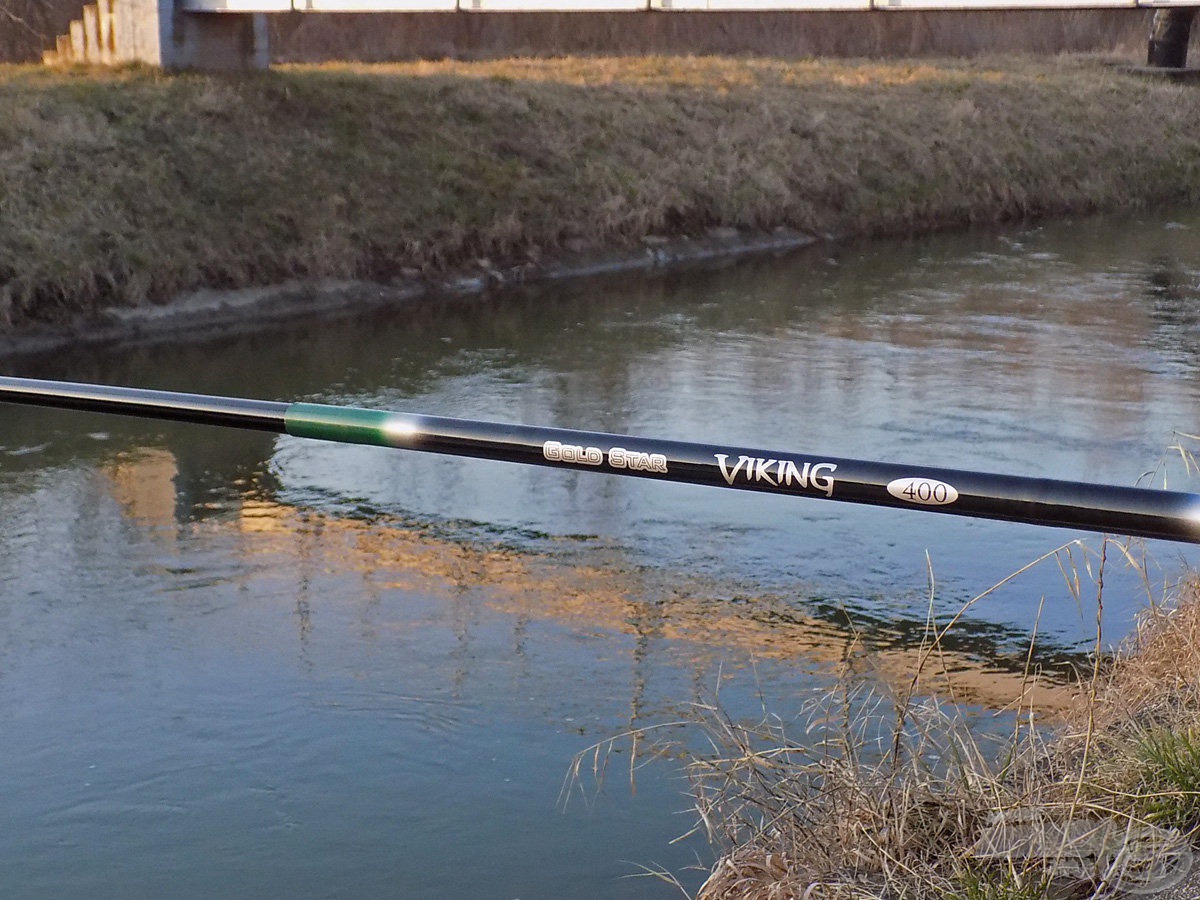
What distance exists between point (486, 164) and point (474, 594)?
38.0ft

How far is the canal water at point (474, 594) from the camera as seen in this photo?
4.64 meters

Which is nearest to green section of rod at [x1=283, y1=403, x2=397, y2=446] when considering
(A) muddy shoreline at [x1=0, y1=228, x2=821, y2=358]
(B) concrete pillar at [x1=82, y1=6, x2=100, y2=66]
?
(A) muddy shoreline at [x1=0, y1=228, x2=821, y2=358]

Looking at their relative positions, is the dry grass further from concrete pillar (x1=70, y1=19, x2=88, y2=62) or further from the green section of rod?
concrete pillar (x1=70, y1=19, x2=88, y2=62)

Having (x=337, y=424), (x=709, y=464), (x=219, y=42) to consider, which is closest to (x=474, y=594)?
(x=337, y=424)

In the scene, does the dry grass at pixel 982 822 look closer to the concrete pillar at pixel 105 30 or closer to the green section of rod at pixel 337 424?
Result: the green section of rod at pixel 337 424

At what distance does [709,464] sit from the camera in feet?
6.83

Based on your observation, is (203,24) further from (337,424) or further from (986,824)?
(337,424)

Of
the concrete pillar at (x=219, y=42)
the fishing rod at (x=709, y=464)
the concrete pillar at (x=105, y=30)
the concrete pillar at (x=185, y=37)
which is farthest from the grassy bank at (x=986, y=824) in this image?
the concrete pillar at (x=105, y=30)

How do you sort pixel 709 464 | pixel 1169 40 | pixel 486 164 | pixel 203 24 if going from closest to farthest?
pixel 709 464, pixel 486 164, pixel 203 24, pixel 1169 40

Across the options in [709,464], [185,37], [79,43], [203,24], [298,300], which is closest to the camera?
[709,464]

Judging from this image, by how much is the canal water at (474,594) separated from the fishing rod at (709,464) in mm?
1253

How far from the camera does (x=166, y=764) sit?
5.04 m

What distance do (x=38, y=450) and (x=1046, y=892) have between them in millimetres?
7819

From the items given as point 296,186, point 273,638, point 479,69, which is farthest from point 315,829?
point 479,69
